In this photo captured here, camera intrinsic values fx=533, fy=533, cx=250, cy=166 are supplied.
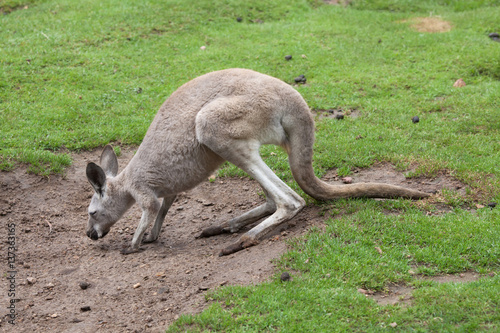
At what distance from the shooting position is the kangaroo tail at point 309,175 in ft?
16.0

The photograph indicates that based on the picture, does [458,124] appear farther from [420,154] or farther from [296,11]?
[296,11]

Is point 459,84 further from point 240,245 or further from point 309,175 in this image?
point 240,245

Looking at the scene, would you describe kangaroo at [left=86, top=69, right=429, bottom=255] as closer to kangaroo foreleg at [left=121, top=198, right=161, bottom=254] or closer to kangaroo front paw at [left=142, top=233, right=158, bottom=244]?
kangaroo foreleg at [left=121, top=198, right=161, bottom=254]

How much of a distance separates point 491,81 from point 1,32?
8.78m

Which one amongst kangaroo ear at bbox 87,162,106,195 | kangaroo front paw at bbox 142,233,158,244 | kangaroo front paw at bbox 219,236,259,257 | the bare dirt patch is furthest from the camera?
the bare dirt patch

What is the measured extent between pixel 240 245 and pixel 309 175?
0.91m

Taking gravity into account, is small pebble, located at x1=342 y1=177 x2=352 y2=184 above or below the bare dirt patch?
below

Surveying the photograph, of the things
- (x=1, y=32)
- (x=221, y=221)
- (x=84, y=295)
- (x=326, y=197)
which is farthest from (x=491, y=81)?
(x=1, y=32)

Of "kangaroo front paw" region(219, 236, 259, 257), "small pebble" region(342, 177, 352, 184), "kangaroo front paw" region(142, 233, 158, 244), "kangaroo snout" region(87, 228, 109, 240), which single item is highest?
"kangaroo front paw" region(219, 236, 259, 257)

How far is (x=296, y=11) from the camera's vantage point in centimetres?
1151

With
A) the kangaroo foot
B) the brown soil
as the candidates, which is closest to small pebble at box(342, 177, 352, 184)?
the brown soil

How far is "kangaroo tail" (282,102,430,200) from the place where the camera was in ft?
16.0

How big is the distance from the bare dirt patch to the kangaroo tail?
6349mm

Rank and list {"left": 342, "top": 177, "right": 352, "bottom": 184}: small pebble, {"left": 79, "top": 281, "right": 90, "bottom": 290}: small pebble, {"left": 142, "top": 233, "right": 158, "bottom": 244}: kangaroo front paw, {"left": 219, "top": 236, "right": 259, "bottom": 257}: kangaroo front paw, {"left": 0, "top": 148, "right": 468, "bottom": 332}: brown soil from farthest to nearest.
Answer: {"left": 342, "top": 177, "right": 352, "bottom": 184}: small pebble, {"left": 142, "top": 233, "right": 158, "bottom": 244}: kangaroo front paw, {"left": 219, "top": 236, "right": 259, "bottom": 257}: kangaroo front paw, {"left": 79, "top": 281, "right": 90, "bottom": 290}: small pebble, {"left": 0, "top": 148, "right": 468, "bottom": 332}: brown soil
